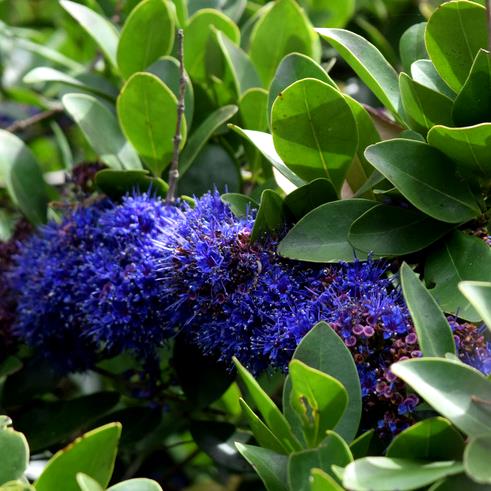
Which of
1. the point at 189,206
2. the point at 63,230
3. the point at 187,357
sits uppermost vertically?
the point at 189,206

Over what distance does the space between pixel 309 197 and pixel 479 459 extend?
56 centimetres

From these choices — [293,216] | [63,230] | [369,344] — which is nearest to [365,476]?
[369,344]

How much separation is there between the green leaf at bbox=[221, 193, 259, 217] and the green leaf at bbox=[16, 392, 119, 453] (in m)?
0.61

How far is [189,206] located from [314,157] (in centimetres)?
23

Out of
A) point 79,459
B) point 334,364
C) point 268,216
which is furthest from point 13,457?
point 268,216

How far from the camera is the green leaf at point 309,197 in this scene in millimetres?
1372

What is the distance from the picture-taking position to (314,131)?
53.3 inches

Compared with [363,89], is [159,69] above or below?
above

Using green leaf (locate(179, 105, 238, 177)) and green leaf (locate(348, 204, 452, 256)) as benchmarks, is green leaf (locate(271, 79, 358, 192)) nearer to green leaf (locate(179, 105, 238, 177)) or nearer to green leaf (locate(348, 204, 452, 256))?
green leaf (locate(348, 204, 452, 256))

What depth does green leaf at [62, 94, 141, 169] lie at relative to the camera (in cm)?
170

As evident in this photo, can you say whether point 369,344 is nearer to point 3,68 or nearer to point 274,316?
point 274,316

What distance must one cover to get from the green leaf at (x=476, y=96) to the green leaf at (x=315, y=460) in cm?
55

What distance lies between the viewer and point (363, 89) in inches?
88.0

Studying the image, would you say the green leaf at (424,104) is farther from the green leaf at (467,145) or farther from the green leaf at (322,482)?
the green leaf at (322,482)
